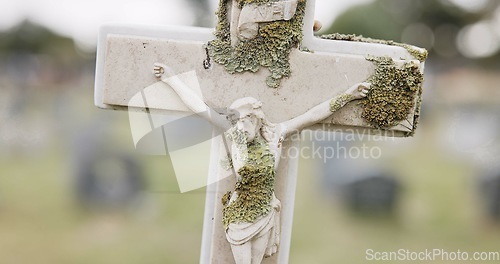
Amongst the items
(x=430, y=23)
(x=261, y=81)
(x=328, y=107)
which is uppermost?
(x=430, y=23)

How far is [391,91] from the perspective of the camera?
3.56m

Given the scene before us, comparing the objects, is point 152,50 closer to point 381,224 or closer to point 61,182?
point 381,224

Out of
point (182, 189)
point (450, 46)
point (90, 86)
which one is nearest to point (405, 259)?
point (182, 189)

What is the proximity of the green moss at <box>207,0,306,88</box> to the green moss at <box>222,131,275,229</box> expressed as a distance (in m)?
Result: 0.45

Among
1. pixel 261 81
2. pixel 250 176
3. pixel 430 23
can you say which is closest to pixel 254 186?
pixel 250 176

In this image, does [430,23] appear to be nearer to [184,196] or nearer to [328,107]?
[184,196]

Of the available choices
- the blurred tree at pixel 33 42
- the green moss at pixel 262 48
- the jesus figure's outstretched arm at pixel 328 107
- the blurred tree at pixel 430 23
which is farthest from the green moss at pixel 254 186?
the blurred tree at pixel 33 42

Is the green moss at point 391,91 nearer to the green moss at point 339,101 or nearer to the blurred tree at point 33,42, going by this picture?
the green moss at point 339,101

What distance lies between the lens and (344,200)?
830 centimetres

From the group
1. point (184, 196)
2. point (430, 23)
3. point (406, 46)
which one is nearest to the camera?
point (406, 46)

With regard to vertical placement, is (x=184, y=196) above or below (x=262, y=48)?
below

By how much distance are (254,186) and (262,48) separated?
Result: 0.78 meters

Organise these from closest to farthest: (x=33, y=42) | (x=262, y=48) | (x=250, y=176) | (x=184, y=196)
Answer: (x=250, y=176)
(x=262, y=48)
(x=184, y=196)
(x=33, y=42)

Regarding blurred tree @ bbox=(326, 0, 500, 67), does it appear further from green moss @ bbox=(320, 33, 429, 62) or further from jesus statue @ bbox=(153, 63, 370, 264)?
jesus statue @ bbox=(153, 63, 370, 264)
